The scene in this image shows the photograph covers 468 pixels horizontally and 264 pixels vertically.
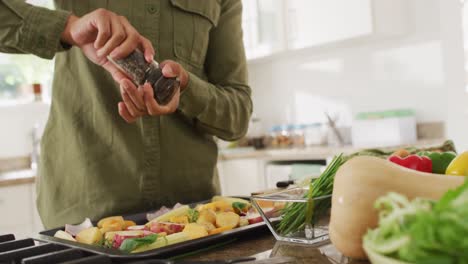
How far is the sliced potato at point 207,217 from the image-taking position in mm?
891

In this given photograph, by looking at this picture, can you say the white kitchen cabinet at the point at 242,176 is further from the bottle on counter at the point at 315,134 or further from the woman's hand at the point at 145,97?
the woman's hand at the point at 145,97

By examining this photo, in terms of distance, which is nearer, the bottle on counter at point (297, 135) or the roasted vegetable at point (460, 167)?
the roasted vegetable at point (460, 167)

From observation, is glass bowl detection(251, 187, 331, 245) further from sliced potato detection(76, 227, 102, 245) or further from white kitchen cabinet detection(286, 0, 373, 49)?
white kitchen cabinet detection(286, 0, 373, 49)

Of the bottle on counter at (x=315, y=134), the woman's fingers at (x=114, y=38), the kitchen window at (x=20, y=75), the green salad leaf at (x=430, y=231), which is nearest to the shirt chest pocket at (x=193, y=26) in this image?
the woman's fingers at (x=114, y=38)

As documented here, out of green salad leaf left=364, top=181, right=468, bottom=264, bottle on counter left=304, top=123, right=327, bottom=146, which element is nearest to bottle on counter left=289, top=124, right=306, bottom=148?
bottle on counter left=304, top=123, right=327, bottom=146

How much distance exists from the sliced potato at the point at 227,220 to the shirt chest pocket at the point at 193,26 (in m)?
0.53

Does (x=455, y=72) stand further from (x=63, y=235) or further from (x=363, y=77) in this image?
(x=63, y=235)

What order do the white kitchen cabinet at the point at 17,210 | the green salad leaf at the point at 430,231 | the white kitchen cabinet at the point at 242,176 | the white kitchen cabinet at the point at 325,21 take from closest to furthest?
the green salad leaf at the point at 430,231, the white kitchen cabinet at the point at 17,210, the white kitchen cabinet at the point at 325,21, the white kitchen cabinet at the point at 242,176

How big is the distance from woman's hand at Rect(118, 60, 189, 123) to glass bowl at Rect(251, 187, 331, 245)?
10.3 inches

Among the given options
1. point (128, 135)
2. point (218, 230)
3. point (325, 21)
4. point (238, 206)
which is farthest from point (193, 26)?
point (325, 21)

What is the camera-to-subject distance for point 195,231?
0.82 m

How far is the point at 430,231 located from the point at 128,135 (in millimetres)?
935

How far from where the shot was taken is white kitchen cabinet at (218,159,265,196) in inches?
132

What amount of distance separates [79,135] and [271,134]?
289 cm
